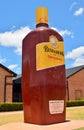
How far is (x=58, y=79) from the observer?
12.4 m

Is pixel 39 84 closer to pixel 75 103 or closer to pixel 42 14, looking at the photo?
pixel 42 14

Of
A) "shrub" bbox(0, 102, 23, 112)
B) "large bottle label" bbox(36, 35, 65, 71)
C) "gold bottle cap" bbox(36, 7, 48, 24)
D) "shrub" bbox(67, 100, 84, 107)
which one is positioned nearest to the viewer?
"large bottle label" bbox(36, 35, 65, 71)

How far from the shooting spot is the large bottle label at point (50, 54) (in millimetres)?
11906

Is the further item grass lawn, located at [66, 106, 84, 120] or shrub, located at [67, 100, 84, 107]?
shrub, located at [67, 100, 84, 107]

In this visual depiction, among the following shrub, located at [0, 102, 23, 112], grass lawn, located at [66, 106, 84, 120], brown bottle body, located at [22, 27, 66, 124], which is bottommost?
grass lawn, located at [66, 106, 84, 120]

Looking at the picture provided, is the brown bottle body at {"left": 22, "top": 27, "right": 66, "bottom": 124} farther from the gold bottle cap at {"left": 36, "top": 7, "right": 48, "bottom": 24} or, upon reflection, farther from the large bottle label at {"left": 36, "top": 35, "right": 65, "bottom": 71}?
the gold bottle cap at {"left": 36, "top": 7, "right": 48, "bottom": 24}

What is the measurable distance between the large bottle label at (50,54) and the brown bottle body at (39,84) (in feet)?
0.53

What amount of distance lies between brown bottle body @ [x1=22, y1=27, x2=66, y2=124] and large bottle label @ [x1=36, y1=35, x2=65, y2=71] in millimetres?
→ 162

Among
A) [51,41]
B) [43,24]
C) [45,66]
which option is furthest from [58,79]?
[43,24]

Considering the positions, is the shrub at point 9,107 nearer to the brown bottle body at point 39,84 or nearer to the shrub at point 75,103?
the shrub at point 75,103

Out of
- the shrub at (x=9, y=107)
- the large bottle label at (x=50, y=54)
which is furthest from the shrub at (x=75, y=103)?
the large bottle label at (x=50, y=54)

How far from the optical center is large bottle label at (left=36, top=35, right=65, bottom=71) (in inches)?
469

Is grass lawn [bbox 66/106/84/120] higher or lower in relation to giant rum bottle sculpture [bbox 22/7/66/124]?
lower

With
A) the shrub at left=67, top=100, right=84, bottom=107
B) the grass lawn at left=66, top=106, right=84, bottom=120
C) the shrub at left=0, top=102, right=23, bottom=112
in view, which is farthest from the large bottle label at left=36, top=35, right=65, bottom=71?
the shrub at left=67, top=100, right=84, bottom=107
